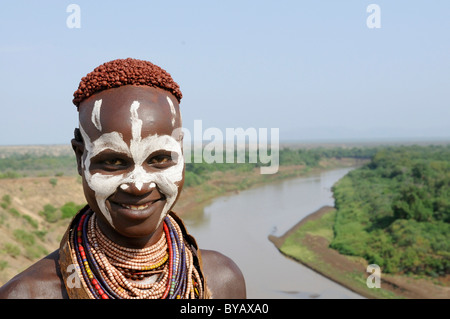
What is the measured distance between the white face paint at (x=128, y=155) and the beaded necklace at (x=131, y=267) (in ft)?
0.76

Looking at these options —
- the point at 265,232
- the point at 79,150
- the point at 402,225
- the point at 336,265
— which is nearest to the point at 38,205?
the point at 265,232

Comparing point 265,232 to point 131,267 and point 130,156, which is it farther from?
point 130,156

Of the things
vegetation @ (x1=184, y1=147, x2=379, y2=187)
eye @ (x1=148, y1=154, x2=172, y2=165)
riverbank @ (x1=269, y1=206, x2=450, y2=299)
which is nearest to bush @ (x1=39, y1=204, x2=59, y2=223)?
vegetation @ (x1=184, y1=147, x2=379, y2=187)

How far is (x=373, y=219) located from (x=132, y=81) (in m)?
24.3

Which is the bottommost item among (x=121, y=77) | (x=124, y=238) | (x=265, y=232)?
(x=265, y=232)

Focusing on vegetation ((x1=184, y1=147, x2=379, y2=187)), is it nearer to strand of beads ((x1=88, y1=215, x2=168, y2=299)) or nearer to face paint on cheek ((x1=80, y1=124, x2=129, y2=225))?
strand of beads ((x1=88, y1=215, x2=168, y2=299))

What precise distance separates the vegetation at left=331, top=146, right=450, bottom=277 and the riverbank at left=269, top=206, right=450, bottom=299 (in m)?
0.63

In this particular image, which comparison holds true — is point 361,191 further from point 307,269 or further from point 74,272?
point 74,272

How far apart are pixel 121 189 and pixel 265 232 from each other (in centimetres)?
2296

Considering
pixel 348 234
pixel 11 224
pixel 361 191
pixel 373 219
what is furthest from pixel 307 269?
pixel 361 191

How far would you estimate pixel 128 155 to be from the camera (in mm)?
2090

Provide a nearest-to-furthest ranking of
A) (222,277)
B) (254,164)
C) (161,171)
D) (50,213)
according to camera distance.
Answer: (161,171) < (222,277) < (50,213) < (254,164)

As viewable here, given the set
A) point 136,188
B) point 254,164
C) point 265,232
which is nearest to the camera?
point 136,188

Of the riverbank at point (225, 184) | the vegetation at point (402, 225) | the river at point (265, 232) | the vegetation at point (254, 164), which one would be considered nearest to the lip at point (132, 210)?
the river at point (265, 232)
